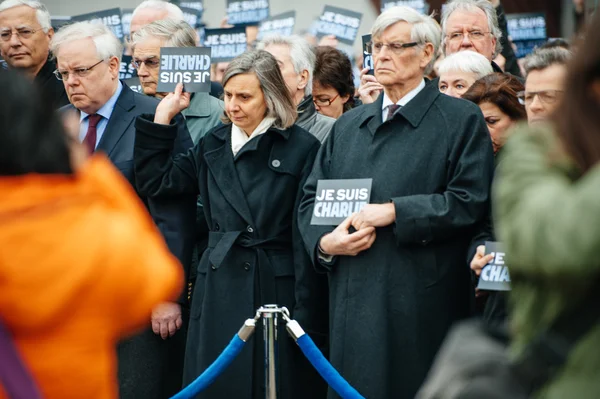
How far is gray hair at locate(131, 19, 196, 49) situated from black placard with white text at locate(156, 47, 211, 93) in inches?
26.3

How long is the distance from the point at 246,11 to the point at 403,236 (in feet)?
21.3

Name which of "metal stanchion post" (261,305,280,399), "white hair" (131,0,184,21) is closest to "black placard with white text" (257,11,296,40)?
"white hair" (131,0,184,21)

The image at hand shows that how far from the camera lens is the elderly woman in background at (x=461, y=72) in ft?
22.5

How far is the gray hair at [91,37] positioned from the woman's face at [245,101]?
0.94 metres

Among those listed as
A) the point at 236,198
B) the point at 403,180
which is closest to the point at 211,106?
the point at 236,198

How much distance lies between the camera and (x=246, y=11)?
37.0ft

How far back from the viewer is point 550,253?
239 cm

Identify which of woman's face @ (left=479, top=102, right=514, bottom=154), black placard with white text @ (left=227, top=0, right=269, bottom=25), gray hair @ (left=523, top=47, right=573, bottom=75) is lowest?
black placard with white text @ (left=227, top=0, right=269, bottom=25)

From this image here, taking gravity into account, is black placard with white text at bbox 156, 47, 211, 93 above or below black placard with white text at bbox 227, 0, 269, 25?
above

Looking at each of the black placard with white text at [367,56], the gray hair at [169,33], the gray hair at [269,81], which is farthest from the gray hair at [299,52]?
the gray hair at [269,81]

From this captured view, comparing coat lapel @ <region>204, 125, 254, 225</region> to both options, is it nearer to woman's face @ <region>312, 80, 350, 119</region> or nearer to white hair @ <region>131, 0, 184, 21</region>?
woman's face @ <region>312, 80, 350, 119</region>

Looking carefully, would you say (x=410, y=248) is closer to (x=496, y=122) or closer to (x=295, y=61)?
(x=496, y=122)

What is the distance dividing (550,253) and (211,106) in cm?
486

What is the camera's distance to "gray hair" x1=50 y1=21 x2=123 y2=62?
6.65 metres
